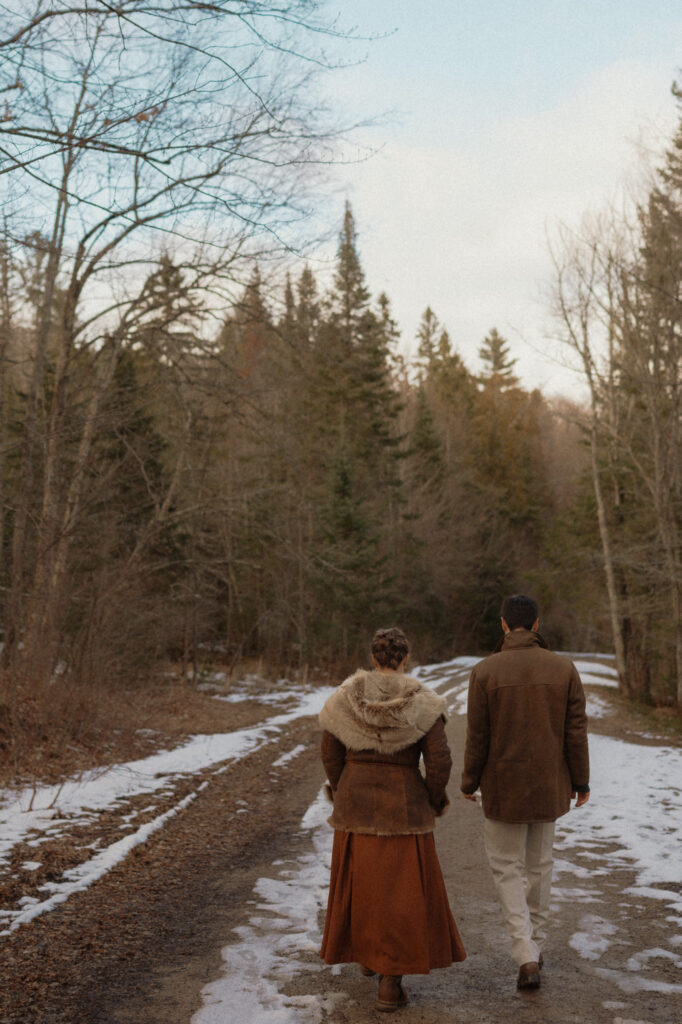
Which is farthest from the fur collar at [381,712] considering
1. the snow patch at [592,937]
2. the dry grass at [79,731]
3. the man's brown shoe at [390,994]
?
the dry grass at [79,731]

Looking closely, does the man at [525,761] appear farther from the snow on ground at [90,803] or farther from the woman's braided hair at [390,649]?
the snow on ground at [90,803]

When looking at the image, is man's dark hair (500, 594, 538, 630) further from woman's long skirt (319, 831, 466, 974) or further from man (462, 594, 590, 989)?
woman's long skirt (319, 831, 466, 974)

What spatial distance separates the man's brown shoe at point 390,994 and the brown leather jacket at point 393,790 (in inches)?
25.1

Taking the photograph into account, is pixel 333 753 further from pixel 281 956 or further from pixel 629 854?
pixel 629 854

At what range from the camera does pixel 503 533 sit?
55.1 m

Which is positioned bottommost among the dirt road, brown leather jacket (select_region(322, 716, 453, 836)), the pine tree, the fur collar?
the dirt road

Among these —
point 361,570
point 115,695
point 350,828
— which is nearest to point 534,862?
point 350,828

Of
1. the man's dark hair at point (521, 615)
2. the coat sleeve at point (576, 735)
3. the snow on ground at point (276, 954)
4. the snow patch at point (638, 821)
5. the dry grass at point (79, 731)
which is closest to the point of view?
the snow on ground at point (276, 954)

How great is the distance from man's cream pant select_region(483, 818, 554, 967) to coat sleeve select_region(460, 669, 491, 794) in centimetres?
23

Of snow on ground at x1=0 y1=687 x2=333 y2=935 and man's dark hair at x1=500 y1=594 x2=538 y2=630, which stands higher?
man's dark hair at x1=500 y1=594 x2=538 y2=630

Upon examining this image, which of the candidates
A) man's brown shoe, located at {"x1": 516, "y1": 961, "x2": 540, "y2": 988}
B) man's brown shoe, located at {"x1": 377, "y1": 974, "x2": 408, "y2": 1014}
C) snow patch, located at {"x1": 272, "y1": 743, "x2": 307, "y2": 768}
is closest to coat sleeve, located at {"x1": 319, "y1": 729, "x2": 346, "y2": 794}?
man's brown shoe, located at {"x1": 377, "y1": 974, "x2": 408, "y2": 1014}

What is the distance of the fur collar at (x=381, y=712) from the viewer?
422cm

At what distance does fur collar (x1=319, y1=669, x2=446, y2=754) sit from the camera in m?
4.22

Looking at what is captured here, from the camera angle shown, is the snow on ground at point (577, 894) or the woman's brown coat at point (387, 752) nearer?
the snow on ground at point (577, 894)
